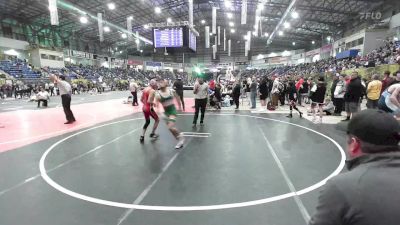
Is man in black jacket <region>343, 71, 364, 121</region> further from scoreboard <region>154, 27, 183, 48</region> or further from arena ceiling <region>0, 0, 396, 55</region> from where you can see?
arena ceiling <region>0, 0, 396, 55</region>

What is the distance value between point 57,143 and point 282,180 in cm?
558

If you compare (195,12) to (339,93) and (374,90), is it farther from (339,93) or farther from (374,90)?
(374,90)

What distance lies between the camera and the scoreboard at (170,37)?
17469mm

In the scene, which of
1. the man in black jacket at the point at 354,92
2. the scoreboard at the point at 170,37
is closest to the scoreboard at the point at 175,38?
the scoreboard at the point at 170,37

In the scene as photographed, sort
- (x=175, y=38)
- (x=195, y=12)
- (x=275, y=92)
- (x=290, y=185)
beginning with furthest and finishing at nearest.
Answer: (x=195, y=12) → (x=175, y=38) → (x=275, y=92) → (x=290, y=185)

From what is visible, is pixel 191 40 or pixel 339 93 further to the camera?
pixel 191 40

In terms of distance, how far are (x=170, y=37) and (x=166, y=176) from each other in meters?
14.1

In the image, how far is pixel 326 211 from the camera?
50.2 inches

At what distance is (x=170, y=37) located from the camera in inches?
695

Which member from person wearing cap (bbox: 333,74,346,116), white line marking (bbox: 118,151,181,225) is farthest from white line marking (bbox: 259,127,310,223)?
person wearing cap (bbox: 333,74,346,116)

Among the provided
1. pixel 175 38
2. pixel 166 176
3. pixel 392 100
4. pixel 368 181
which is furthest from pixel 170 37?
pixel 368 181

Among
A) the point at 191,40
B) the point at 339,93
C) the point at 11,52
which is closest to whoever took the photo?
the point at 339,93

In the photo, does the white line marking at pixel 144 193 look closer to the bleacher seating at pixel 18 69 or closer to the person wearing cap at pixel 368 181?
the person wearing cap at pixel 368 181

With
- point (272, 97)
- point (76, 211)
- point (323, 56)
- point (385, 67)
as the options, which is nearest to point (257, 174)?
point (76, 211)
